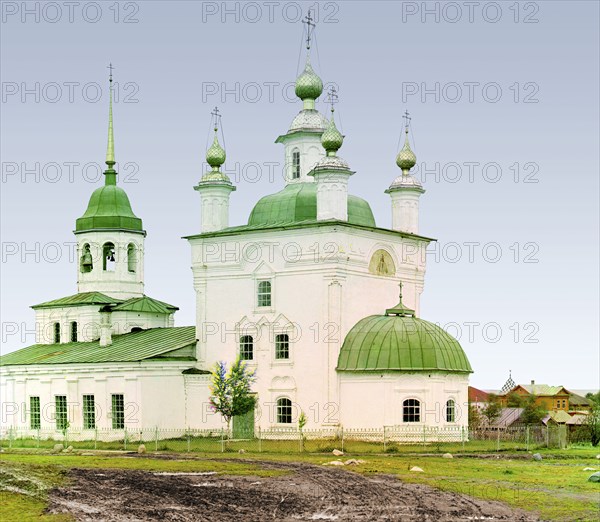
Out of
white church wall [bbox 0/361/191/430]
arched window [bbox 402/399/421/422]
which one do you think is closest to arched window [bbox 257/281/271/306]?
white church wall [bbox 0/361/191/430]

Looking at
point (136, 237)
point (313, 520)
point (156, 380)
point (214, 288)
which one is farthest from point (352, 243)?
point (313, 520)

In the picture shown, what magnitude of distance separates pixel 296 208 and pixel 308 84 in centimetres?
682

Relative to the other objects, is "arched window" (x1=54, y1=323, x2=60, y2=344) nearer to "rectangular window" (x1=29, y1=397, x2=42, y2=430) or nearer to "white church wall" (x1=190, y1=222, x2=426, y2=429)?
"rectangular window" (x1=29, y1=397, x2=42, y2=430)

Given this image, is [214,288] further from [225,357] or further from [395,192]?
[395,192]

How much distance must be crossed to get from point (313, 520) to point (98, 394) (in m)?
26.8

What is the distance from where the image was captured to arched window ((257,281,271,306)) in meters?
50.0

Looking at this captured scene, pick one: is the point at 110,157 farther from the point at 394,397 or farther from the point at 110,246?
the point at 394,397

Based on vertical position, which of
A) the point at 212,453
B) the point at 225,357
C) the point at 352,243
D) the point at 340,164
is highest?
the point at 340,164

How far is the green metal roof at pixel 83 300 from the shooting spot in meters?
59.1

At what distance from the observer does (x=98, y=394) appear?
51.6 m

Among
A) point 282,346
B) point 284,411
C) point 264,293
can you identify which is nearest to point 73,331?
point 264,293

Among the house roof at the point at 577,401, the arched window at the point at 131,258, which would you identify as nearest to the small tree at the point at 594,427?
the arched window at the point at 131,258

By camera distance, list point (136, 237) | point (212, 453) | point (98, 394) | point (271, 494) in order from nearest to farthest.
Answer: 1. point (271, 494)
2. point (212, 453)
3. point (98, 394)
4. point (136, 237)

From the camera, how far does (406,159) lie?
54.0 meters
